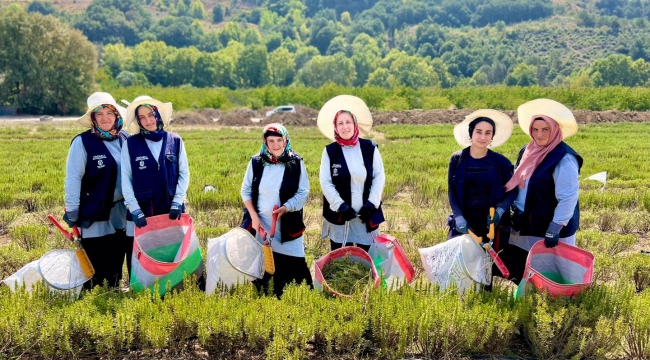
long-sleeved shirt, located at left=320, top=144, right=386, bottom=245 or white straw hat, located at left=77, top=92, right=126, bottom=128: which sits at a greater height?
white straw hat, located at left=77, top=92, right=126, bottom=128

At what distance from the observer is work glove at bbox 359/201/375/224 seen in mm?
4402

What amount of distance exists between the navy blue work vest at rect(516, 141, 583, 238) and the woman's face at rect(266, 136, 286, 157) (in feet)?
5.99

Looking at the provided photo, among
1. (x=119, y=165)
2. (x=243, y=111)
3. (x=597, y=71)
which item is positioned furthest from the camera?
Answer: (x=597, y=71)

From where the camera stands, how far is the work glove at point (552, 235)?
4.06m

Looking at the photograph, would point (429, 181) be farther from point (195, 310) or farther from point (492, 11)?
point (492, 11)

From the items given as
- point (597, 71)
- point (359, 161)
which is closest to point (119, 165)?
point (359, 161)

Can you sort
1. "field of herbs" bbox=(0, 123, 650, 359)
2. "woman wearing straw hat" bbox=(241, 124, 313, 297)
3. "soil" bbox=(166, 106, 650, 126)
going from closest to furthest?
"field of herbs" bbox=(0, 123, 650, 359)
"woman wearing straw hat" bbox=(241, 124, 313, 297)
"soil" bbox=(166, 106, 650, 126)

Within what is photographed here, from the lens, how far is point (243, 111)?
3409 centimetres

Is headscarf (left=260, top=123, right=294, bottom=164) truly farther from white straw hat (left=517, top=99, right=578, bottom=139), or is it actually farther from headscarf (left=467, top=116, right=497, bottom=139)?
white straw hat (left=517, top=99, right=578, bottom=139)

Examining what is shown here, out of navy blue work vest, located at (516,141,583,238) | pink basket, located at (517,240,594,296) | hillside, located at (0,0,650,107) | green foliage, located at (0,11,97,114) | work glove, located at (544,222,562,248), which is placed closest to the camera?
pink basket, located at (517,240,594,296)

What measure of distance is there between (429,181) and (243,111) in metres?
24.8

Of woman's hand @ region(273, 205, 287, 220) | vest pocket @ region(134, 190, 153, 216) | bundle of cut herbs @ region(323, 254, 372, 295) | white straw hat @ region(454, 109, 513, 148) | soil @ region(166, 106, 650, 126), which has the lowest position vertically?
bundle of cut herbs @ region(323, 254, 372, 295)

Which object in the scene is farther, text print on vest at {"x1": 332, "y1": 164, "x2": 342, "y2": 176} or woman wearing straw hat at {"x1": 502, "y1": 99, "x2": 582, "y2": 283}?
text print on vest at {"x1": 332, "y1": 164, "x2": 342, "y2": 176}

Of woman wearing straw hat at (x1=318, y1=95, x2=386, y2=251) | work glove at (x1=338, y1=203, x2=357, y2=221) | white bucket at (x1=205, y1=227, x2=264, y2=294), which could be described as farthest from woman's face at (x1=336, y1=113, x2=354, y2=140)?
white bucket at (x1=205, y1=227, x2=264, y2=294)
